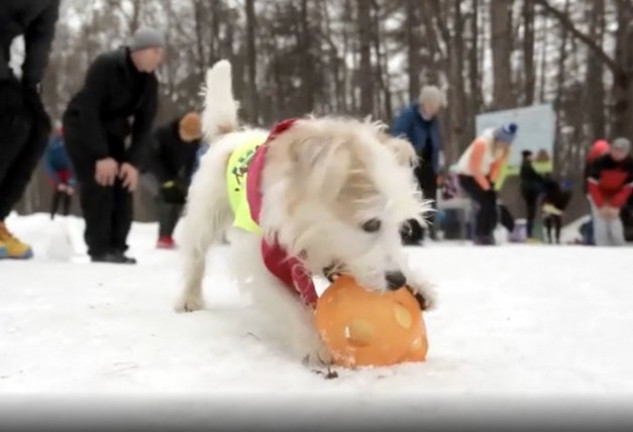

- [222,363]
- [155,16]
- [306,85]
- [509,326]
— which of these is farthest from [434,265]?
[155,16]

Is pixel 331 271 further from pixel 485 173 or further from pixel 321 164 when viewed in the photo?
pixel 485 173

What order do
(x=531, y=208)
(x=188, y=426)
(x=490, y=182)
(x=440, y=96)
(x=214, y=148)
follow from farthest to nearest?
(x=531, y=208), (x=490, y=182), (x=440, y=96), (x=214, y=148), (x=188, y=426)

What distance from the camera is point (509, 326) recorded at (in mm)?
4133

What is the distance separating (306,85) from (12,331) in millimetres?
22868

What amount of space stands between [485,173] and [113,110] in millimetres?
6182

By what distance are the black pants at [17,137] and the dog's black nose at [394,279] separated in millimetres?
4496

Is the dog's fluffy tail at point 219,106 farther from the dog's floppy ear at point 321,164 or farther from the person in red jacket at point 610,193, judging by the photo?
the person in red jacket at point 610,193

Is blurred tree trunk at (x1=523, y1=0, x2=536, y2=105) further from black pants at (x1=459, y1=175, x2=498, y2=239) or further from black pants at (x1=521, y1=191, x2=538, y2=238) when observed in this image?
black pants at (x1=459, y1=175, x2=498, y2=239)

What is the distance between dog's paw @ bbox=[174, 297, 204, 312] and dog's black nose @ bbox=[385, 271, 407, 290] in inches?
73.4

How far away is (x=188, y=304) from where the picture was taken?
15.3 ft

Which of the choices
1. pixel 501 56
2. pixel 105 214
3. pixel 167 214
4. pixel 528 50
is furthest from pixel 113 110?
pixel 528 50

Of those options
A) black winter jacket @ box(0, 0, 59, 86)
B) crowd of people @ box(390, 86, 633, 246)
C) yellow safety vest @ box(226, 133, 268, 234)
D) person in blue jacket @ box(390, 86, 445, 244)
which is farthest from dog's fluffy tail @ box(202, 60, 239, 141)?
person in blue jacket @ box(390, 86, 445, 244)

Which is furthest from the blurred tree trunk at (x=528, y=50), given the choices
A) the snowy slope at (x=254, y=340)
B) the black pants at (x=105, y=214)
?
the snowy slope at (x=254, y=340)

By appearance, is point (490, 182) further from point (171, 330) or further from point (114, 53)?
point (171, 330)
